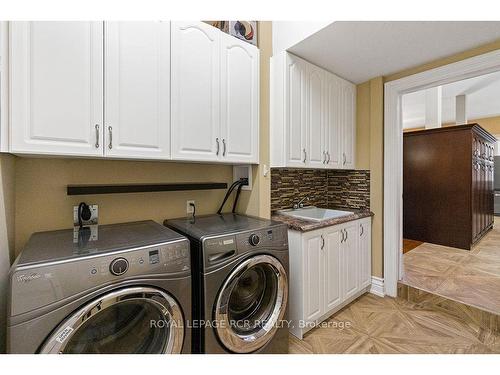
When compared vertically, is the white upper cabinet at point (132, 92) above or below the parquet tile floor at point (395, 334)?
above

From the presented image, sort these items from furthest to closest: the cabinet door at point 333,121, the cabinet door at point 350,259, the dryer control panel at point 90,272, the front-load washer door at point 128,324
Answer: the cabinet door at point 333,121
the cabinet door at point 350,259
the front-load washer door at point 128,324
the dryer control panel at point 90,272

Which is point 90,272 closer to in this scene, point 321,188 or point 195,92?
point 195,92

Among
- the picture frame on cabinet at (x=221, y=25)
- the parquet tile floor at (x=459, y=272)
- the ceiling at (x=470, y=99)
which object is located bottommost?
the parquet tile floor at (x=459, y=272)

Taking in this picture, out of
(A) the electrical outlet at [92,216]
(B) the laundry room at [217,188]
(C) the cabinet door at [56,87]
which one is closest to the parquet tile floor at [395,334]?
(B) the laundry room at [217,188]

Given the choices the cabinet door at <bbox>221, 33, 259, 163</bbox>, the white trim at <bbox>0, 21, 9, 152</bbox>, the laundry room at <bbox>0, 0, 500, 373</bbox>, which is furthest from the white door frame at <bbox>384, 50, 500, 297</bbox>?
the white trim at <bbox>0, 21, 9, 152</bbox>

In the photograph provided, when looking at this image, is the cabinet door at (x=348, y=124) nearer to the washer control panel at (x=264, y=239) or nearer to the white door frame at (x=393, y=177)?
the white door frame at (x=393, y=177)

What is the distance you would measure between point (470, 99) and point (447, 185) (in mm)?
2843

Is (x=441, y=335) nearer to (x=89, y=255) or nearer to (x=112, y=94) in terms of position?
(x=89, y=255)

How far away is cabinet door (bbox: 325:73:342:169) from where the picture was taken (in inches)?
92.0

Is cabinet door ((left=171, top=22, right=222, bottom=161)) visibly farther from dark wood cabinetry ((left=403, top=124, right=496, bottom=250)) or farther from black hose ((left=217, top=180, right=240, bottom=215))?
dark wood cabinetry ((left=403, top=124, right=496, bottom=250))

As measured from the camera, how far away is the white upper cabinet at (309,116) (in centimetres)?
199

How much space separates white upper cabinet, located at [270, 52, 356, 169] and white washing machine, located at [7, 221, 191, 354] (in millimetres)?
1231

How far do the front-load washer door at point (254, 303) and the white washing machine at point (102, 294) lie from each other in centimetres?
27

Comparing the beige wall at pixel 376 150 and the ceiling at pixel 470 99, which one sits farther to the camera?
the ceiling at pixel 470 99
